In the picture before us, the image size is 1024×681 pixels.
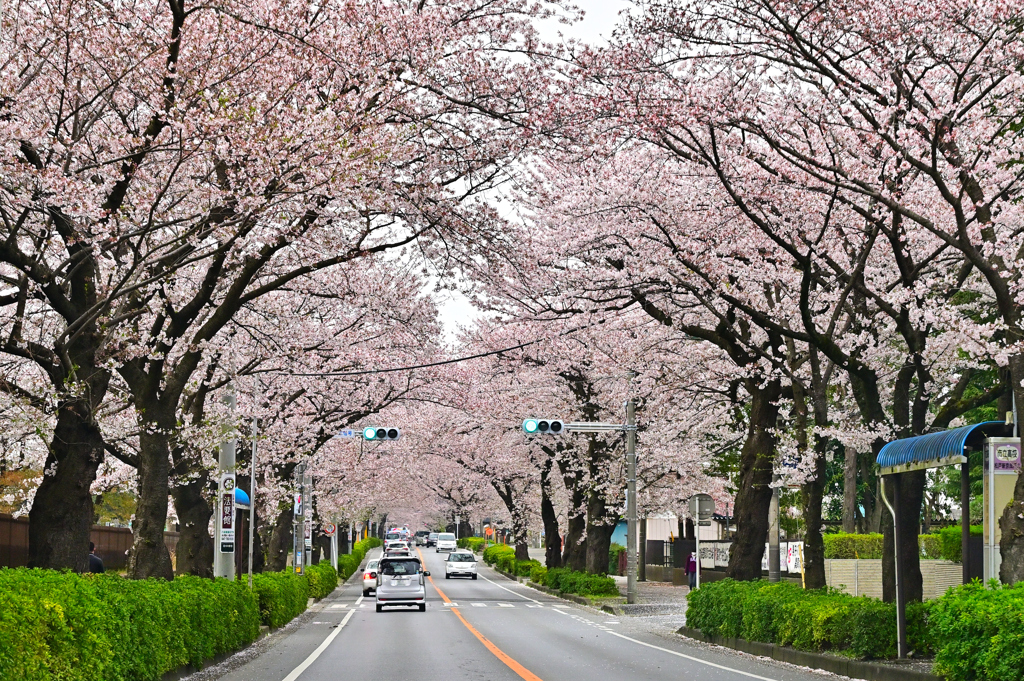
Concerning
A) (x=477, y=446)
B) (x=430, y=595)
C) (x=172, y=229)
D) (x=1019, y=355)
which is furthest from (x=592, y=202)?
(x=477, y=446)

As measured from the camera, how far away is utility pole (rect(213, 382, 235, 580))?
71.3 ft

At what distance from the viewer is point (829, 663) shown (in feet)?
50.6

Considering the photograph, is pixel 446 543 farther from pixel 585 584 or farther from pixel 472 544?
pixel 585 584

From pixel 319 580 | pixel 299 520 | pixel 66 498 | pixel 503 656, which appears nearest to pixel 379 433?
pixel 299 520

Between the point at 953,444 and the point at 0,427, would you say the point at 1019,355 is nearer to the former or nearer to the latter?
the point at 953,444

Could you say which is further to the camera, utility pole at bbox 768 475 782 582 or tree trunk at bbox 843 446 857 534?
tree trunk at bbox 843 446 857 534

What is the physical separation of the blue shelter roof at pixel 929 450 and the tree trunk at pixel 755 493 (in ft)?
23.3

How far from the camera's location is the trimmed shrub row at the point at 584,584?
36.9m

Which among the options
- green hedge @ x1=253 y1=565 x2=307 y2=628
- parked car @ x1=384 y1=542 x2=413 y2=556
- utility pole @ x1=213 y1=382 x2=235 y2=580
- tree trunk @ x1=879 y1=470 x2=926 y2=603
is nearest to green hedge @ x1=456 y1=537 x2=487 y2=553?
parked car @ x1=384 y1=542 x2=413 y2=556

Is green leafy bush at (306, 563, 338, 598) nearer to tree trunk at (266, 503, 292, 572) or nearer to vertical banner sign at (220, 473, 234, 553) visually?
tree trunk at (266, 503, 292, 572)

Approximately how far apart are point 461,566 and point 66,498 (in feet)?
158

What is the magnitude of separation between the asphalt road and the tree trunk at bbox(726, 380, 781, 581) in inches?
87.4

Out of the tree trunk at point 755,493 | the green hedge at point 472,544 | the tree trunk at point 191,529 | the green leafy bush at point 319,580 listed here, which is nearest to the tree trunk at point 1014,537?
the tree trunk at point 755,493

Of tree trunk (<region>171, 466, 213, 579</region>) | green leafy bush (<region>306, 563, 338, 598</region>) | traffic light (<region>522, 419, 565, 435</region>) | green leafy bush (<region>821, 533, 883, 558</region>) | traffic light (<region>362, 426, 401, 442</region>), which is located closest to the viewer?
tree trunk (<region>171, 466, 213, 579</region>)
